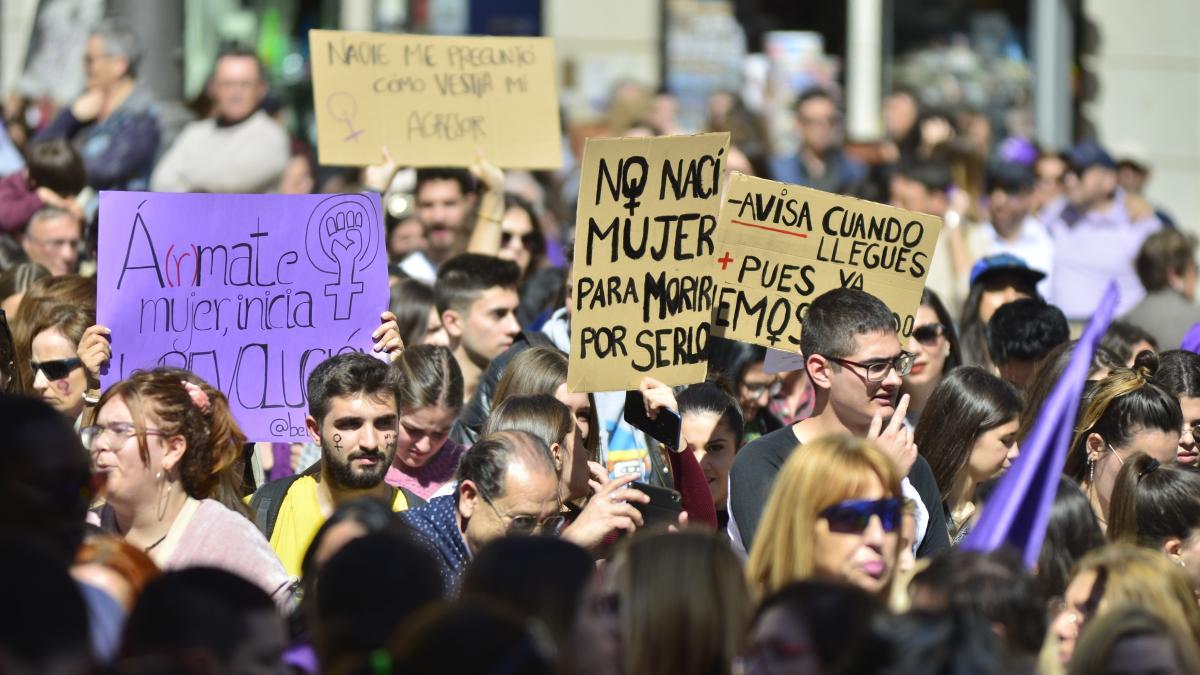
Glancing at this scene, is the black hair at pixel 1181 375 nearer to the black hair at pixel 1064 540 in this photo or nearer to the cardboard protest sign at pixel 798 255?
the cardboard protest sign at pixel 798 255

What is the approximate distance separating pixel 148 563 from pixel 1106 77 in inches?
580

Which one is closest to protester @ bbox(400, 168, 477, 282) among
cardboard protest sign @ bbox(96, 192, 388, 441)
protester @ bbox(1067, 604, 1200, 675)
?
cardboard protest sign @ bbox(96, 192, 388, 441)

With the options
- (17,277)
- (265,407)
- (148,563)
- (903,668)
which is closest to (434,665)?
(903,668)

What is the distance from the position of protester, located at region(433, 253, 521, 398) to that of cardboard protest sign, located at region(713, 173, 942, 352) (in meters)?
1.35

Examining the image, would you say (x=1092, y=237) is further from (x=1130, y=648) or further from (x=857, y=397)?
(x=1130, y=648)

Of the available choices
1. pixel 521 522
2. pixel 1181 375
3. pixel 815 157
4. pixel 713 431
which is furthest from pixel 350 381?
pixel 815 157

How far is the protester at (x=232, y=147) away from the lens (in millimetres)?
10148

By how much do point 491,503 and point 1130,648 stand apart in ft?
6.39

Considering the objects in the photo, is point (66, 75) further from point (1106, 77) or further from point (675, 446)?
point (1106, 77)

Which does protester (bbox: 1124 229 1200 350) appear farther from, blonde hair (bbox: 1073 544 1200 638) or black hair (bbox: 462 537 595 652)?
black hair (bbox: 462 537 595 652)

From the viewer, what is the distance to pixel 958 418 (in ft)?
21.4

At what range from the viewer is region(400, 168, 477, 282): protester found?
31.9 ft

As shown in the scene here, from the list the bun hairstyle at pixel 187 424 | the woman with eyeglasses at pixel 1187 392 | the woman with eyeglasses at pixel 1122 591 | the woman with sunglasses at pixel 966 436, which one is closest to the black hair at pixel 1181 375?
the woman with eyeglasses at pixel 1187 392

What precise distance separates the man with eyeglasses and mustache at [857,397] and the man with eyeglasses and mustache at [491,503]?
650 millimetres
